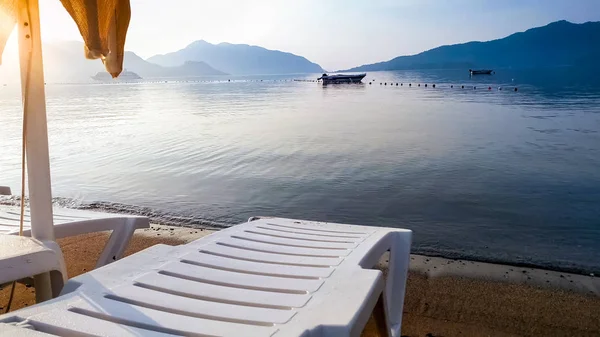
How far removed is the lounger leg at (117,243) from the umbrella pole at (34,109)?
946 mm

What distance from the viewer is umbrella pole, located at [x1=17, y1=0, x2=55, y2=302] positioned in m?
2.16

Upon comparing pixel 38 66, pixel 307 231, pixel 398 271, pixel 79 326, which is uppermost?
pixel 38 66

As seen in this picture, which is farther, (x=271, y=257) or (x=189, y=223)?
(x=189, y=223)

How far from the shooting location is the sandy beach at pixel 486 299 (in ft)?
10.8

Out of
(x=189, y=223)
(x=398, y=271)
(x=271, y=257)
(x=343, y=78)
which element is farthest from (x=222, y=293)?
(x=343, y=78)

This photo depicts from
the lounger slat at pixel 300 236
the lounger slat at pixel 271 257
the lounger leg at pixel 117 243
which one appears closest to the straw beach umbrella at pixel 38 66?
the lounger slat at pixel 271 257

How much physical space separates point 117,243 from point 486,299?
2.82m

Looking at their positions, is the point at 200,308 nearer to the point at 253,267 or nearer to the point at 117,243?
the point at 253,267

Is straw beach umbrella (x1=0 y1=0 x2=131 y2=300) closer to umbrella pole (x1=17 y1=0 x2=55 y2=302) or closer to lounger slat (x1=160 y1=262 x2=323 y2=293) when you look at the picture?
umbrella pole (x1=17 y1=0 x2=55 y2=302)

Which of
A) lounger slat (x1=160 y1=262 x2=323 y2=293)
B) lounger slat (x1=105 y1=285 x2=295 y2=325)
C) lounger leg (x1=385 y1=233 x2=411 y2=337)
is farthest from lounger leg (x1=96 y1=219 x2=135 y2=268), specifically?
lounger leg (x1=385 y1=233 x2=411 y2=337)

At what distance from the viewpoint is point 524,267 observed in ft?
15.6

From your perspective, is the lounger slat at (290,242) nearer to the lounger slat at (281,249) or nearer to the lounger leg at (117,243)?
the lounger slat at (281,249)

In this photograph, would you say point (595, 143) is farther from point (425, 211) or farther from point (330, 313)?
point (330, 313)

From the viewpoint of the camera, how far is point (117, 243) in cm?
320
